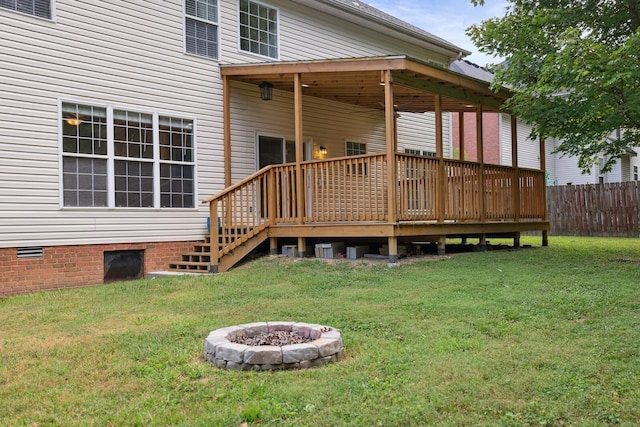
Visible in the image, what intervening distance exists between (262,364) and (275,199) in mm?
6568

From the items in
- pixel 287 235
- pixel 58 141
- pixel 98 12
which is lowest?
pixel 287 235

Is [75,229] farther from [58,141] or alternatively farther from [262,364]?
[262,364]

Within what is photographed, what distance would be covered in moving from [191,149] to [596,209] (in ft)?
46.1

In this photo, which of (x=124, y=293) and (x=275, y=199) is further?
(x=275, y=199)

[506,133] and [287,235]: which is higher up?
[506,133]

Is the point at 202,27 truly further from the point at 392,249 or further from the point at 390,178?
the point at 392,249

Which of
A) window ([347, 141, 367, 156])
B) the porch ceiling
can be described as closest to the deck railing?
the porch ceiling

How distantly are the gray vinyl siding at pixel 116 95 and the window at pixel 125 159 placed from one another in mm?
156

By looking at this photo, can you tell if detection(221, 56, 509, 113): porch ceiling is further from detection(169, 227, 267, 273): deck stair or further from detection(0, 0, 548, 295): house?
detection(169, 227, 267, 273): deck stair

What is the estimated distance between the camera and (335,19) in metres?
13.0

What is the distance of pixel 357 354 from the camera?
4273mm

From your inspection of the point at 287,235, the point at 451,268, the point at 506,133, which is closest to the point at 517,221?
the point at 451,268

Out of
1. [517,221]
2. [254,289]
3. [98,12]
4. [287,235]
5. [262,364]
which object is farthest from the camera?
[517,221]

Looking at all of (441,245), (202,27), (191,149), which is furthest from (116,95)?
(441,245)
